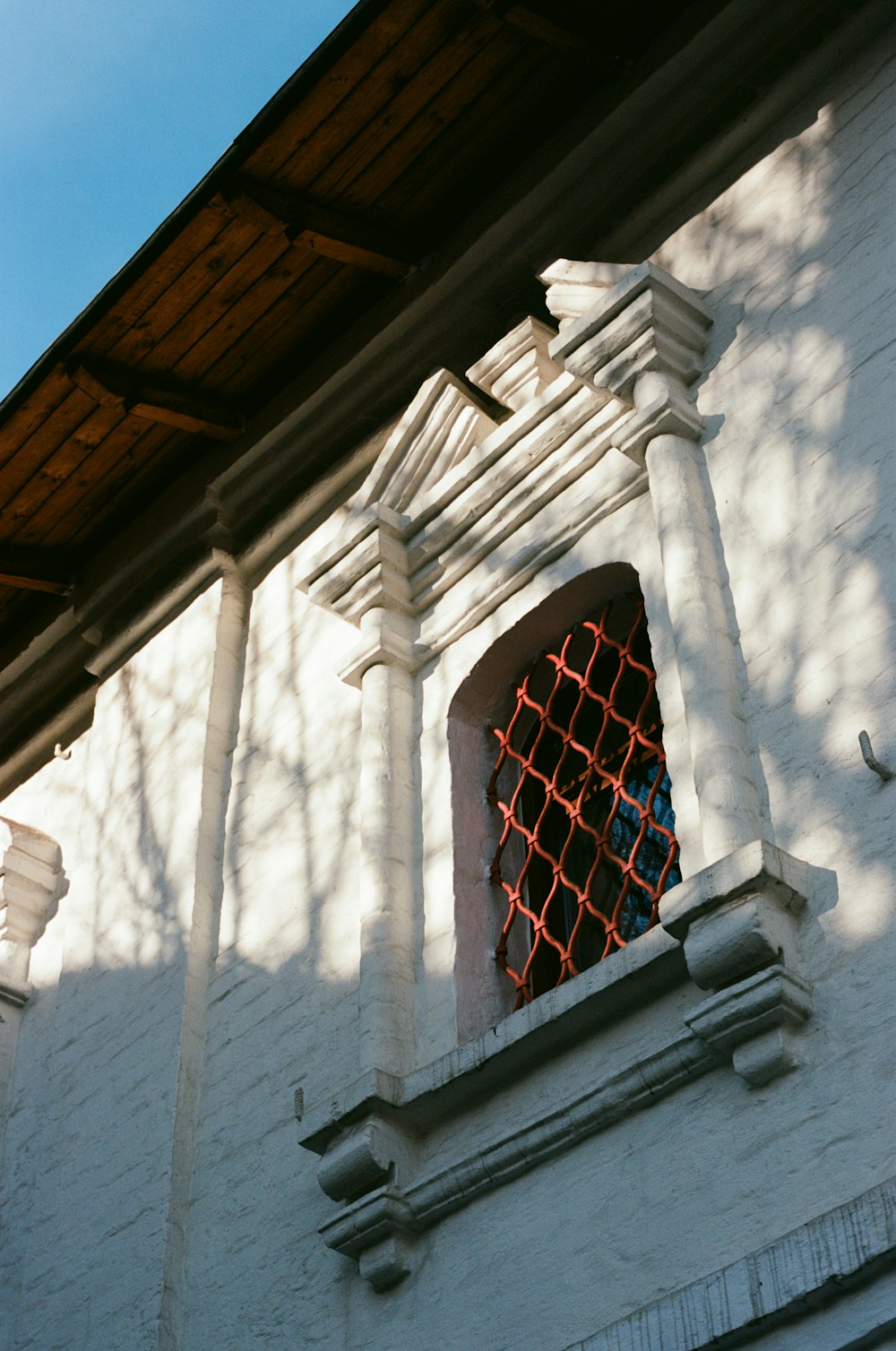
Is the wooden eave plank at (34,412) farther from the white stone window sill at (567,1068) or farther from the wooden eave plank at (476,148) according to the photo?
the white stone window sill at (567,1068)

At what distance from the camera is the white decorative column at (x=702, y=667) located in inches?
166

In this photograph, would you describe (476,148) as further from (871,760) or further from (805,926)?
(805,926)

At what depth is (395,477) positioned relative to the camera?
21.6 ft

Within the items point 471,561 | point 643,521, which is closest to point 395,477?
point 471,561

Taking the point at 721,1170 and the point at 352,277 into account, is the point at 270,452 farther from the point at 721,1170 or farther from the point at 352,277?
the point at 721,1170

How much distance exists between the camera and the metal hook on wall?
4328 mm

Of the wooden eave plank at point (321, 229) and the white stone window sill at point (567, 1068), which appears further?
the wooden eave plank at point (321, 229)

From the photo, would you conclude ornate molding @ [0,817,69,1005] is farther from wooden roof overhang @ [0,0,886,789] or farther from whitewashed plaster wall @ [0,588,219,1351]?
wooden roof overhang @ [0,0,886,789]

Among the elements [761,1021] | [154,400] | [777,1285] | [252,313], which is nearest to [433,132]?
[252,313]

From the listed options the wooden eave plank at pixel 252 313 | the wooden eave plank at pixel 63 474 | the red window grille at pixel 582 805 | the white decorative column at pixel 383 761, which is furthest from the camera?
the wooden eave plank at pixel 63 474

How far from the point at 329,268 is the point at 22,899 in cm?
272

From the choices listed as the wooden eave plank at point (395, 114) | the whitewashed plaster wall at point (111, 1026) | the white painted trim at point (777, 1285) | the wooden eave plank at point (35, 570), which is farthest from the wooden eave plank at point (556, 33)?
the white painted trim at point (777, 1285)

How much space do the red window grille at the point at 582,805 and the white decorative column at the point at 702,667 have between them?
0.39 meters

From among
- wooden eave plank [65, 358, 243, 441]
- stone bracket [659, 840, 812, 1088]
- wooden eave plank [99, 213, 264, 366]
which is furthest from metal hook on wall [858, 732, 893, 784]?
wooden eave plank [65, 358, 243, 441]
